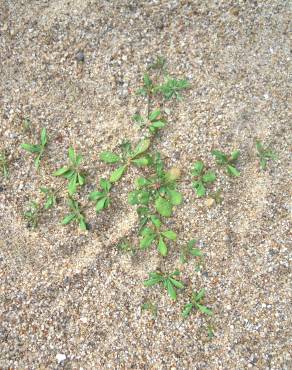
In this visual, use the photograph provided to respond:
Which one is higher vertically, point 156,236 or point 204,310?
point 156,236

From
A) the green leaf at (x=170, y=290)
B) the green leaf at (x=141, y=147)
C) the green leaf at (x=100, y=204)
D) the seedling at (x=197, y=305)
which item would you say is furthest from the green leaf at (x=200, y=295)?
the green leaf at (x=141, y=147)

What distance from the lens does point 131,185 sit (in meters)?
2.67

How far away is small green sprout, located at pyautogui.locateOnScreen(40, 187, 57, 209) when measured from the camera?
2649 millimetres

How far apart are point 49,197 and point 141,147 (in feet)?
1.93

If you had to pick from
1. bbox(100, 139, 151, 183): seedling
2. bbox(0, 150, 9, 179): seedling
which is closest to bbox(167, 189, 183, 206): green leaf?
bbox(100, 139, 151, 183): seedling

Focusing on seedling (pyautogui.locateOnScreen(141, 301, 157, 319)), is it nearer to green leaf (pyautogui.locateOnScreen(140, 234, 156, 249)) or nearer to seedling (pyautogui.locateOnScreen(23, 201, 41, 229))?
green leaf (pyautogui.locateOnScreen(140, 234, 156, 249))

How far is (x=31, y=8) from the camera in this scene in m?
2.71

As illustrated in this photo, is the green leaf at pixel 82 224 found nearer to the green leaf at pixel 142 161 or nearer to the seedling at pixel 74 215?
the seedling at pixel 74 215

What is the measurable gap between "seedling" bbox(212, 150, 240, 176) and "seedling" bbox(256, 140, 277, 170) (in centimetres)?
12

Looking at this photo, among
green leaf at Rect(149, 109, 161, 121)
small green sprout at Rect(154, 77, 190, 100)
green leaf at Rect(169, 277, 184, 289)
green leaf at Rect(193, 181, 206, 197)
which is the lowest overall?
green leaf at Rect(169, 277, 184, 289)

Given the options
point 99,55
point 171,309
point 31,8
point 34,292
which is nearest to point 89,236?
point 34,292

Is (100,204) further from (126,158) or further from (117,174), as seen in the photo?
(126,158)

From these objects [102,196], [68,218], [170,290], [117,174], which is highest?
[117,174]

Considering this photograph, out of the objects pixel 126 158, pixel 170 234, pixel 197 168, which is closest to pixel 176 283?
pixel 170 234
